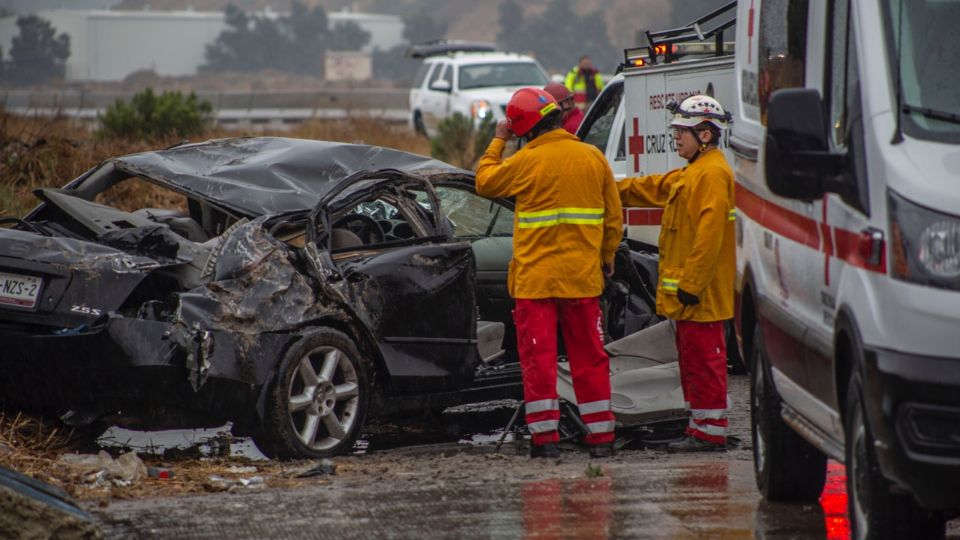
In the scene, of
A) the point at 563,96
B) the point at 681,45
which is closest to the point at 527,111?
the point at 563,96

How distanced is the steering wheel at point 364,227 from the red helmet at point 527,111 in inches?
43.6

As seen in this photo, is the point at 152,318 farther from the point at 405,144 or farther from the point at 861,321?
the point at 405,144

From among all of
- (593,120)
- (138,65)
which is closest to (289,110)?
(593,120)

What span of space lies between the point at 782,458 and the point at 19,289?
365 centimetres

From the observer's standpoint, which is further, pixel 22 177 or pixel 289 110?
pixel 289 110

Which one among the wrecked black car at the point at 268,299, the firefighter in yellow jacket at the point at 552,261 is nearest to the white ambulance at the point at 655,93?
the wrecked black car at the point at 268,299

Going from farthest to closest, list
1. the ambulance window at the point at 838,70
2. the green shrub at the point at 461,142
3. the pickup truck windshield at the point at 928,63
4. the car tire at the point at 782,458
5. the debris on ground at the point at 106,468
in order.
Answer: the green shrub at the point at 461,142, the debris on ground at the point at 106,468, the car tire at the point at 782,458, the ambulance window at the point at 838,70, the pickup truck windshield at the point at 928,63

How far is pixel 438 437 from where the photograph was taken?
29.8 feet

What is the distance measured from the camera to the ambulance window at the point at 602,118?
13.3m

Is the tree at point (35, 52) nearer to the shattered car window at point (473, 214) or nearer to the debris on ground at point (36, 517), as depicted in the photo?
the shattered car window at point (473, 214)

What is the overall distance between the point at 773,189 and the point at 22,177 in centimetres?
1193

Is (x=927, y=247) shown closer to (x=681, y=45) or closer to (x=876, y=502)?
(x=876, y=502)

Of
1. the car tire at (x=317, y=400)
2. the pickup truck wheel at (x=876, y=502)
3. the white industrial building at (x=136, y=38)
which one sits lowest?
the car tire at (x=317, y=400)

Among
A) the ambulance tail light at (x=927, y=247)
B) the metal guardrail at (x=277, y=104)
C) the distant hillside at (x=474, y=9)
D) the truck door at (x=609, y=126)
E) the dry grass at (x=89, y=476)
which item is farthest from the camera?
the distant hillside at (x=474, y=9)
